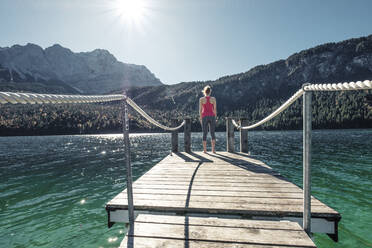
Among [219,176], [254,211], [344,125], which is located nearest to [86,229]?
[219,176]

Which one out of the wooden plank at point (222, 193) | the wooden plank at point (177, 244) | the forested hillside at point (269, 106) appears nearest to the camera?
the wooden plank at point (177, 244)

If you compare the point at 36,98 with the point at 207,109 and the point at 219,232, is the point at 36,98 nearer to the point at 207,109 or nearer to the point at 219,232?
the point at 219,232

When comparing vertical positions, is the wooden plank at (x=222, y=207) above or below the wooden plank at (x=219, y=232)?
above

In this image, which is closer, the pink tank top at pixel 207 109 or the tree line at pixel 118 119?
the pink tank top at pixel 207 109

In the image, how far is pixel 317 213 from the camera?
2.62 metres

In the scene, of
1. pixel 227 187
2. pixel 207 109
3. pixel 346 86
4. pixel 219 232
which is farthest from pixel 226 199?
pixel 207 109

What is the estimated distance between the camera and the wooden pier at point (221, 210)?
7.16ft

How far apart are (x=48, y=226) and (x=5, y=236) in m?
0.86

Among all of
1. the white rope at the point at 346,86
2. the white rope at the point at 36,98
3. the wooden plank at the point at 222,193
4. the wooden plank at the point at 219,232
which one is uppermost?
the white rope at the point at 346,86

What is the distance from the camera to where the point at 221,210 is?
2844mm

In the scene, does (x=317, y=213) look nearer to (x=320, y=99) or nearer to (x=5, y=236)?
(x=5, y=236)

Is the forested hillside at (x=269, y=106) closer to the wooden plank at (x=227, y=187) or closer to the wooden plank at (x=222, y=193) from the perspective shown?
the wooden plank at (x=227, y=187)

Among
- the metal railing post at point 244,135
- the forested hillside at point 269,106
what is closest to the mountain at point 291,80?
the forested hillside at point 269,106

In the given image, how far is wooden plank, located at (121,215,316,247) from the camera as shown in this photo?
82.5 inches
